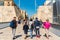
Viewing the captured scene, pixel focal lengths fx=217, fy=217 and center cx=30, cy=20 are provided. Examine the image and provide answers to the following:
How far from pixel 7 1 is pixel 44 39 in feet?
219

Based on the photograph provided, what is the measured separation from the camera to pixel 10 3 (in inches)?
3189

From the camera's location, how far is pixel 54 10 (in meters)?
63.7

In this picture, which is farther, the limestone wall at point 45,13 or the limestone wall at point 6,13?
the limestone wall at point 45,13

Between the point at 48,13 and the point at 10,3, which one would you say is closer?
the point at 48,13

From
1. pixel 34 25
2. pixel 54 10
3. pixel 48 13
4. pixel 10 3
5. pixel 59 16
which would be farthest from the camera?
pixel 10 3

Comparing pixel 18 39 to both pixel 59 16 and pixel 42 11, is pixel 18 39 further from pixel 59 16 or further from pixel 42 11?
pixel 42 11

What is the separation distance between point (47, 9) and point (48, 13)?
1517 millimetres

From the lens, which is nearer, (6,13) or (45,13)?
(6,13)

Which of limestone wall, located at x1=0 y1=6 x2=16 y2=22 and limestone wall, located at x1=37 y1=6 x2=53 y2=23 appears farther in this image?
limestone wall, located at x1=37 y1=6 x2=53 y2=23

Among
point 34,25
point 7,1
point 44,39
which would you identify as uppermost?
point 7,1

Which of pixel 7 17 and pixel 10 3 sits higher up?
pixel 10 3

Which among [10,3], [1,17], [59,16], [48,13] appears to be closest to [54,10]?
[48,13]

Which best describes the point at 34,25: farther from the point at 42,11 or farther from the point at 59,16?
the point at 42,11

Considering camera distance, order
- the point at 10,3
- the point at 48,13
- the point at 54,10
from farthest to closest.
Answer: the point at 10,3, the point at 48,13, the point at 54,10
